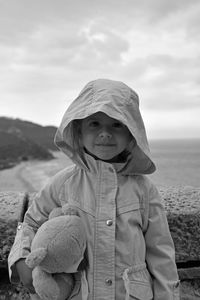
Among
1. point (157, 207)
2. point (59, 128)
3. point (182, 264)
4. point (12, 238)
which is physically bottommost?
point (182, 264)

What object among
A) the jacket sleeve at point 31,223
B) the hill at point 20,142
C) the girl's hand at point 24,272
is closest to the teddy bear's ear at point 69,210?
the jacket sleeve at point 31,223

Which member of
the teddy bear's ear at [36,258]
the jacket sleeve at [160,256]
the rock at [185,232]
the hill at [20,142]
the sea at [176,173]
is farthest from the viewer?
the hill at [20,142]

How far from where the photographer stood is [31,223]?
76.4 inches

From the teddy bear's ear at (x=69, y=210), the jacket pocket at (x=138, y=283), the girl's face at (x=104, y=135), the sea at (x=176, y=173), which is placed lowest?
the sea at (x=176, y=173)

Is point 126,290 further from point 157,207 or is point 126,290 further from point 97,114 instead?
point 97,114

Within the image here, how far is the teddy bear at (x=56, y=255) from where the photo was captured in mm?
1613

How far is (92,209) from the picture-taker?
1860 millimetres

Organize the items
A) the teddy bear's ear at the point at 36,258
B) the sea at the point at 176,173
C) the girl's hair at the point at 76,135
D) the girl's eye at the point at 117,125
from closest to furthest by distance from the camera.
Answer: the teddy bear's ear at the point at 36,258
the girl's eye at the point at 117,125
the girl's hair at the point at 76,135
the sea at the point at 176,173

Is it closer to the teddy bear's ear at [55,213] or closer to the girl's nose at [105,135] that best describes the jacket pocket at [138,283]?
the teddy bear's ear at [55,213]

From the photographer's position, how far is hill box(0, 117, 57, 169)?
58844 mm

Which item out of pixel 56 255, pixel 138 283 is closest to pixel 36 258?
pixel 56 255

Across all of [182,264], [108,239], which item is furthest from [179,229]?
[108,239]

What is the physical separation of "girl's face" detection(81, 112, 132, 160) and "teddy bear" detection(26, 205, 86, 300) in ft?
1.35

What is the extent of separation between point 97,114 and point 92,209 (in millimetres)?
528
